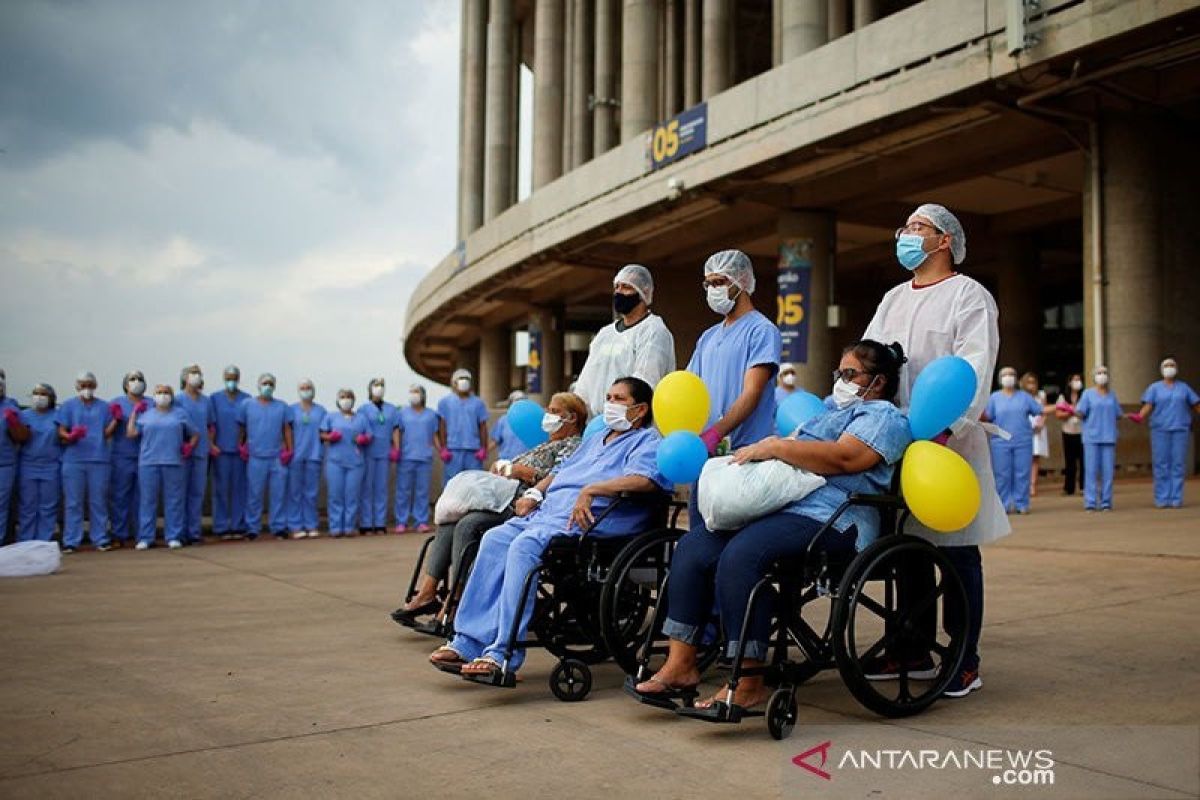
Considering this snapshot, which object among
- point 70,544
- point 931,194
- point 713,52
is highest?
point 713,52

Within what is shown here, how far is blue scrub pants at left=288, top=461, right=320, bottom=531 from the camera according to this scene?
1246cm

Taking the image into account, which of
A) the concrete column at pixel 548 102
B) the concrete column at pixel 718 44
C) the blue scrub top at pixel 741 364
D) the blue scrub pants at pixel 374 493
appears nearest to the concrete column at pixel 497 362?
the concrete column at pixel 548 102

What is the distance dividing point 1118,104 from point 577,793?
51.1 ft

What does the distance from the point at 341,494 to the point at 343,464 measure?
0.37 metres

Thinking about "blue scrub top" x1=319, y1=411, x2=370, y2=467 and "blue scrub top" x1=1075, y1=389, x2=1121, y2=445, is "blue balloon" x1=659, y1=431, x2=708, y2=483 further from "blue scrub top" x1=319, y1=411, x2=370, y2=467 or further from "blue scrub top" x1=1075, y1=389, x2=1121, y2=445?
"blue scrub top" x1=1075, y1=389, x2=1121, y2=445

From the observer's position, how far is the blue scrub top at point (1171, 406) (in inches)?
489

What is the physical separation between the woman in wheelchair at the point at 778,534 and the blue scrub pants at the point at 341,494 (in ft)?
30.8

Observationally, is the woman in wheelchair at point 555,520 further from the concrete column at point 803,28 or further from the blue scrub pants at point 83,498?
the concrete column at point 803,28

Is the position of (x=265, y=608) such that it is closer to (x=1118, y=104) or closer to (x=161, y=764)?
(x=161, y=764)

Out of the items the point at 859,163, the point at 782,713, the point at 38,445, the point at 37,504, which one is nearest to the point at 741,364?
the point at 782,713

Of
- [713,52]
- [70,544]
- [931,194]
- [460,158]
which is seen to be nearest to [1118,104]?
[931,194]

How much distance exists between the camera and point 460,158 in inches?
1618

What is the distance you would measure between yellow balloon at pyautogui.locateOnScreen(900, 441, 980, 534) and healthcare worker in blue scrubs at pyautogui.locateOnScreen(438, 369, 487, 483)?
10.1 meters

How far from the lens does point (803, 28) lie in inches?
727
